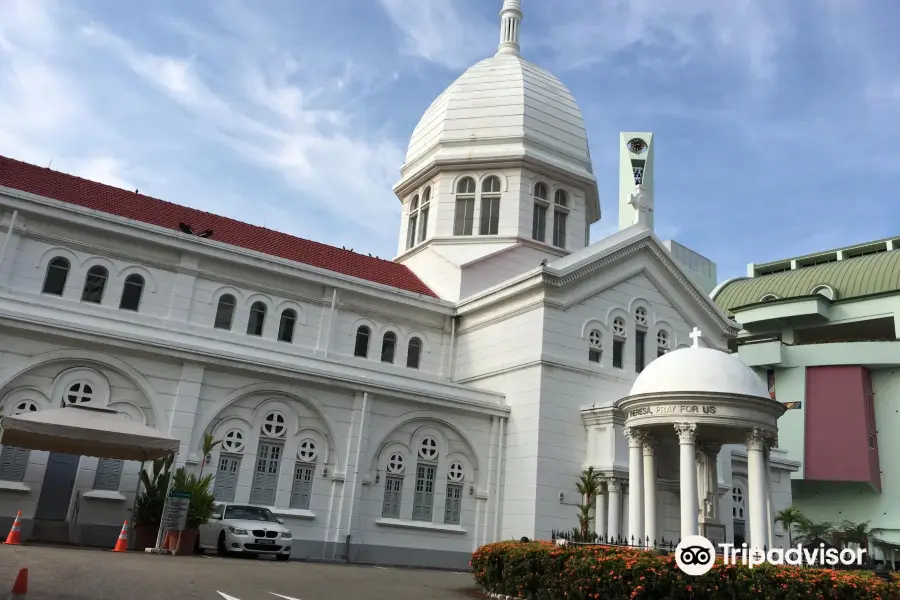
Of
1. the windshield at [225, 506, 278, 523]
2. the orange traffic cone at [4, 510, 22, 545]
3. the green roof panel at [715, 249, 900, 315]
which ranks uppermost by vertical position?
the green roof panel at [715, 249, 900, 315]

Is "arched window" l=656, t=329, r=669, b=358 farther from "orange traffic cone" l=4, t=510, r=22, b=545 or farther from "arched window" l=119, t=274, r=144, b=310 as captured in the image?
"orange traffic cone" l=4, t=510, r=22, b=545

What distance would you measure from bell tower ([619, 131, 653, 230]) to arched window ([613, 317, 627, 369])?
14.5ft

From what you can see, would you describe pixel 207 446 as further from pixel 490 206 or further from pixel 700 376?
pixel 490 206

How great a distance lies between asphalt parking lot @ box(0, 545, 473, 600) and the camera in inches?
429

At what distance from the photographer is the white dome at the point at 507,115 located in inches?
1415

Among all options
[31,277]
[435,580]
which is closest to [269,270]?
[31,277]

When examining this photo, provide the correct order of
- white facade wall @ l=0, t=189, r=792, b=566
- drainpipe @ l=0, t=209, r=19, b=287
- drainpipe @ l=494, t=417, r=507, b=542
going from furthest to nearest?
drainpipe @ l=494, t=417, r=507, b=542 < drainpipe @ l=0, t=209, r=19, b=287 < white facade wall @ l=0, t=189, r=792, b=566

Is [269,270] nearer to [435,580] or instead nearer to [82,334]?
[82,334]

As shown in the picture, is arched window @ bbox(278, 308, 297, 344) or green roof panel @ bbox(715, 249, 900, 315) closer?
arched window @ bbox(278, 308, 297, 344)

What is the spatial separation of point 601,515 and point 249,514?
11.3m

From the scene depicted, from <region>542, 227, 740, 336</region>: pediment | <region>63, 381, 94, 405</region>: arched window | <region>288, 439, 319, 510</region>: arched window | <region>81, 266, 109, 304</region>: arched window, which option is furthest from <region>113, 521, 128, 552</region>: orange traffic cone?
<region>542, 227, 740, 336</region>: pediment

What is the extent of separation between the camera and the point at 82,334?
69.4 ft

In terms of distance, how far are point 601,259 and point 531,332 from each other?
4131 millimetres

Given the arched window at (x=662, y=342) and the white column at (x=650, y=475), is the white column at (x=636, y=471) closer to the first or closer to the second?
the white column at (x=650, y=475)
